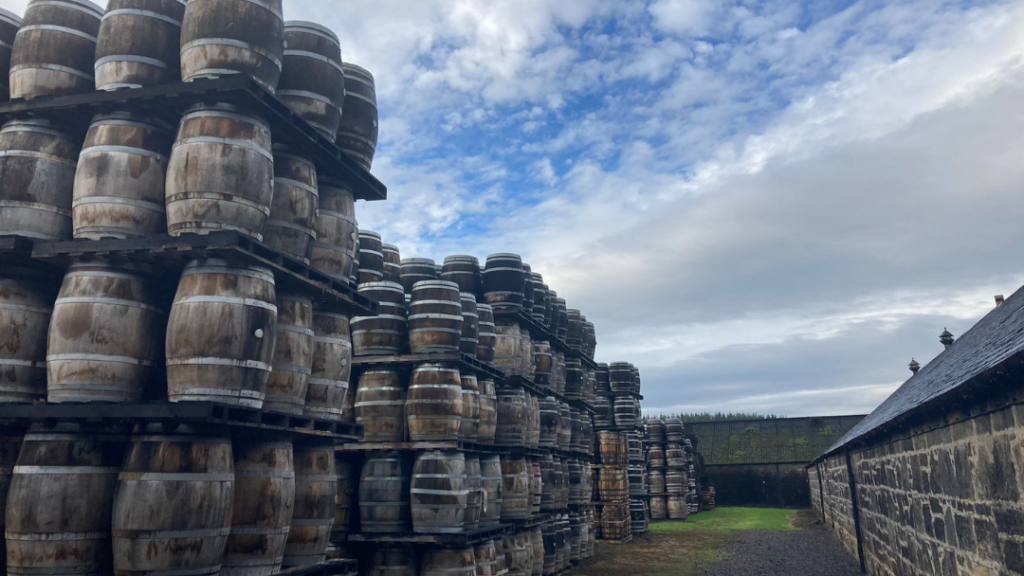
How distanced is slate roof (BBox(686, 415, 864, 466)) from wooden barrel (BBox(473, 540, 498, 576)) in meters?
29.2

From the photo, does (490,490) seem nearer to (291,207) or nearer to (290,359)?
(290,359)

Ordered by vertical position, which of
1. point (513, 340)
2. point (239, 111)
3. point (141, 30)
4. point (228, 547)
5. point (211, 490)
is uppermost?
point (141, 30)

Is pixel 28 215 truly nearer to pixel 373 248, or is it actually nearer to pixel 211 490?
pixel 211 490

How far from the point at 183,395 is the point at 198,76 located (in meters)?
2.89

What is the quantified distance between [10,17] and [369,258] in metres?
5.64

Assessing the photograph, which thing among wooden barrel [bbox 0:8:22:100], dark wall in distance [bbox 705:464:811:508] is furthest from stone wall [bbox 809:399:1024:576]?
dark wall in distance [bbox 705:464:811:508]

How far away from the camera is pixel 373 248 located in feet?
36.4

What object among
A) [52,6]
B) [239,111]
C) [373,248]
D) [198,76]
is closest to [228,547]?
[239,111]

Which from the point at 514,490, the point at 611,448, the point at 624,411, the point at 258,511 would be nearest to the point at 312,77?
the point at 258,511

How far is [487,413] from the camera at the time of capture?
1105 cm

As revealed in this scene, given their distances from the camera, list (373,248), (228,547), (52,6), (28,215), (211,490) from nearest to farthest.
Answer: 1. (211,490)
2. (228,547)
3. (28,215)
4. (52,6)
5. (373,248)

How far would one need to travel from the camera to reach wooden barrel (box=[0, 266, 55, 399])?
17.9 feet

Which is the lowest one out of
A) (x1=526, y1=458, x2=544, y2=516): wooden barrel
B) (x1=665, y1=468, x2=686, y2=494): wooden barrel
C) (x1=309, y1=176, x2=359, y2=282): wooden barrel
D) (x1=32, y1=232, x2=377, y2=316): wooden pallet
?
(x1=665, y1=468, x2=686, y2=494): wooden barrel

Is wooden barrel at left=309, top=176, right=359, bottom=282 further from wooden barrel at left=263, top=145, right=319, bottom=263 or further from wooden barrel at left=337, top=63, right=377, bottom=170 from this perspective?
wooden barrel at left=337, top=63, right=377, bottom=170
